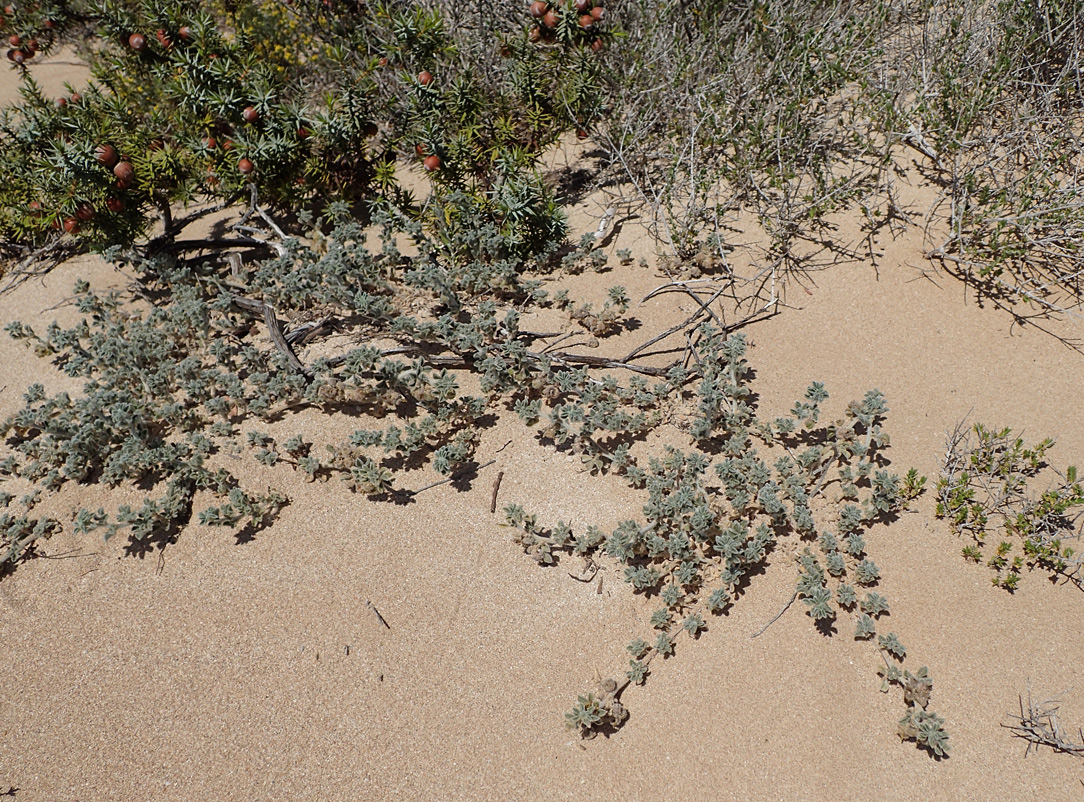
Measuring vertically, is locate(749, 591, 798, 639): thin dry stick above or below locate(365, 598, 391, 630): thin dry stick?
above

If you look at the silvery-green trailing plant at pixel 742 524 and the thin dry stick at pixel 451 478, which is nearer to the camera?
the silvery-green trailing plant at pixel 742 524

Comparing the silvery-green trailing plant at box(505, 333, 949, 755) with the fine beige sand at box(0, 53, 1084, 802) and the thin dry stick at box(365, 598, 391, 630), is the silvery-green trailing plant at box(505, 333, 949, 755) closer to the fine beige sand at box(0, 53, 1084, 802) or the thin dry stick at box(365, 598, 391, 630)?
the fine beige sand at box(0, 53, 1084, 802)

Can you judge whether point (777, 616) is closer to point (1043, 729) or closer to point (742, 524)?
point (742, 524)

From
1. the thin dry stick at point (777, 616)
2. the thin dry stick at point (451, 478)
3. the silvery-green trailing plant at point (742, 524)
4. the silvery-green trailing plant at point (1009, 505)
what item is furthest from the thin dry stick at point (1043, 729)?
the thin dry stick at point (451, 478)

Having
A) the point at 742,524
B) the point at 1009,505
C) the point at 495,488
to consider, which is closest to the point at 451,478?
the point at 495,488

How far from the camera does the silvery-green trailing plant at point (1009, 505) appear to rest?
2543 mm

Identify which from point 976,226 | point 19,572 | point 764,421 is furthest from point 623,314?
point 19,572

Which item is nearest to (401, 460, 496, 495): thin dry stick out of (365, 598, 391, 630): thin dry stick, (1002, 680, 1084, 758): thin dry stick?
(365, 598, 391, 630): thin dry stick

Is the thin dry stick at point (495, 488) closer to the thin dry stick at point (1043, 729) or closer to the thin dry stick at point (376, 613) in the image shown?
the thin dry stick at point (376, 613)

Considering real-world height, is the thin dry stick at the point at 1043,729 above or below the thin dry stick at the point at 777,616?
below

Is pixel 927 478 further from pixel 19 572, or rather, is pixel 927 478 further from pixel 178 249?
pixel 178 249

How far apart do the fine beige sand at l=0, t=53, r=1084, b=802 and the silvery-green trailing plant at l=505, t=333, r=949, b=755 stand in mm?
76

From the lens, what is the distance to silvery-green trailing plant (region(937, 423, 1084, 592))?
2543 millimetres

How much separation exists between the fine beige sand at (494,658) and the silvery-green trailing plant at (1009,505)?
67mm
